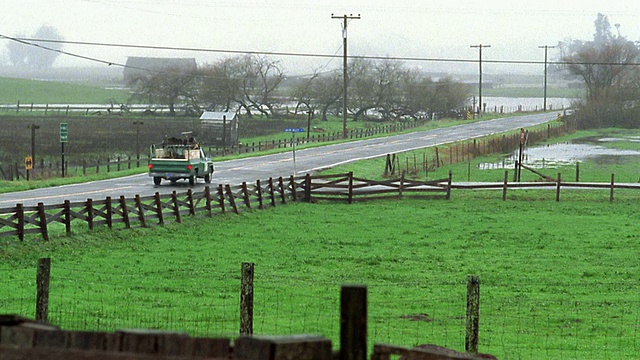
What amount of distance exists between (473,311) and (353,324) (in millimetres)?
9107

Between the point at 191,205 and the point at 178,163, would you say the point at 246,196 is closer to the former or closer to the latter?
the point at 191,205

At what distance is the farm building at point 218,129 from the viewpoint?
88500 millimetres

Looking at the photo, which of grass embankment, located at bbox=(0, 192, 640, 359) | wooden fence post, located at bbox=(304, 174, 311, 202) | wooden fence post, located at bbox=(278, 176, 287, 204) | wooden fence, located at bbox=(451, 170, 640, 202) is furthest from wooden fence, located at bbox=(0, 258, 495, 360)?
wooden fence, located at bbox=(451, 170, 640, 202)

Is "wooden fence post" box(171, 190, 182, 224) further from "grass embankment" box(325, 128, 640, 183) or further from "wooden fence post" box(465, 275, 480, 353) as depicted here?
"grass embankment" box(325, 128, 640, 183)

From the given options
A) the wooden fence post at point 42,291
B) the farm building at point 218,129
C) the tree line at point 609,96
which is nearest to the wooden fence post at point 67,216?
the wooden fence post at point 42,291

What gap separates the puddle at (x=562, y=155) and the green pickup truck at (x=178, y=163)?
81.5 feet

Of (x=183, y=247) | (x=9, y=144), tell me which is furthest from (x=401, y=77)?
(x=183, y=247)

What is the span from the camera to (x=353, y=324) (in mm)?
4273

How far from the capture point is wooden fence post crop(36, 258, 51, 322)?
1312cm

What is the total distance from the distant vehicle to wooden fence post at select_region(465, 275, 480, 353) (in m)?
33.3

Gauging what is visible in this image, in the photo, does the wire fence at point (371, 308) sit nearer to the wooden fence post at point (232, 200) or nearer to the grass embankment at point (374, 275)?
the grass embankment at point (374, 275)

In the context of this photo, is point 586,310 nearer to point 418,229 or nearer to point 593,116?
point 418,229

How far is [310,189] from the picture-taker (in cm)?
4438

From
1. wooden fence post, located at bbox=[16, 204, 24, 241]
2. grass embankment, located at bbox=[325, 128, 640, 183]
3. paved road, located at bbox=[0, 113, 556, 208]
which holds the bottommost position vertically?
grass embankment, located at bbox=[325, 128, 640, 183]
